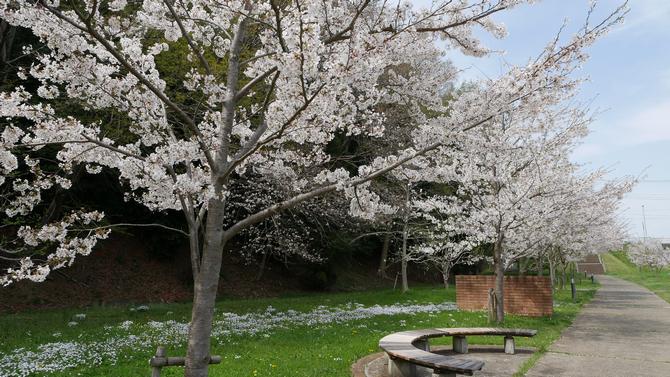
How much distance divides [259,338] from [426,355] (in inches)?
189

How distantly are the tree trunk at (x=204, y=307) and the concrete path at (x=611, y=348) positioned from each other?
17.0 feet

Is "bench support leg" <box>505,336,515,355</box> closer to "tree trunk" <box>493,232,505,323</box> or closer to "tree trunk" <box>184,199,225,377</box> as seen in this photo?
"tree trunk" <box>493,232,505,323</box>

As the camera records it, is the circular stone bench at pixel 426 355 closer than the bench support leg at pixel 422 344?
Yes

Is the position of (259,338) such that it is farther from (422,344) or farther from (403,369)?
(403,369)

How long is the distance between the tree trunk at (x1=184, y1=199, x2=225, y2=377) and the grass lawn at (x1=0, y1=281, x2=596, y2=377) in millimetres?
2739

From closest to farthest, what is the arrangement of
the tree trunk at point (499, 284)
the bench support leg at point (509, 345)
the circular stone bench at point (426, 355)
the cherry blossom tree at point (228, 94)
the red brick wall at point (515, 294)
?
the cherry blossom tree at point (228, 94), the circular stone bench at point (426, 355), the bench support leg at point (509, 345), the tree trunk at point (499, 284), the red brick wall at point (515, 294)

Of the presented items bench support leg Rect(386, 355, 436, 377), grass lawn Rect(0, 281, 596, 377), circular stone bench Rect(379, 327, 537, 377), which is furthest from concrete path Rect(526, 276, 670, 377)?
bench support leg Rect(386, 355, 436, 377)

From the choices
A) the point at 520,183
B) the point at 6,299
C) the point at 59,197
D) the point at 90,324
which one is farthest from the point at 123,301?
the point at 520,183

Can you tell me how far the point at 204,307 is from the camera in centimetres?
443

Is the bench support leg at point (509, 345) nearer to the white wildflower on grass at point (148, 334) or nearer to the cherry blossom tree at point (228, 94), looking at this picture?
the white wildflower on grass at point (148, 334)

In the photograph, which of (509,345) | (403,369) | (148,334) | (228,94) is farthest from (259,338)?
(228,94)

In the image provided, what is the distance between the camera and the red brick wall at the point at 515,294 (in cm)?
1455

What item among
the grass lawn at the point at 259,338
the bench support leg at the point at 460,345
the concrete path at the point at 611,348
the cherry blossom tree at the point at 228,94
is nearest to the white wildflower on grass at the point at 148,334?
the grass lawn at the point at 259,338

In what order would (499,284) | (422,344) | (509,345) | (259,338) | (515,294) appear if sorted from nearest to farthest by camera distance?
(422,344) → (509,345) → (259,338) → (499,284) → (515,294)
